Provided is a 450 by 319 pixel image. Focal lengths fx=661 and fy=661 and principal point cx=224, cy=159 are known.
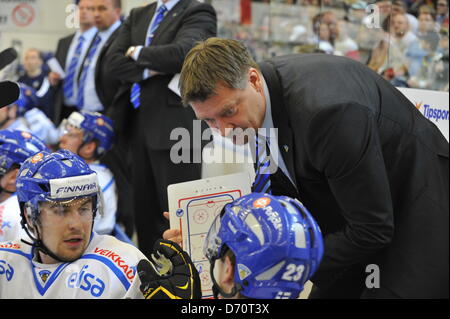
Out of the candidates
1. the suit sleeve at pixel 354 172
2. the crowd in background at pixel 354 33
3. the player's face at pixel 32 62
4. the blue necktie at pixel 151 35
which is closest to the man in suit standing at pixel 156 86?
the blue necktie at pixel 151 35

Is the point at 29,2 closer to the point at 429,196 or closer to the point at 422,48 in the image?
the point at 422,48

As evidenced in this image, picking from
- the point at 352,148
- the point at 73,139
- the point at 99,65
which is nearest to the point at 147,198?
the point at 73,139

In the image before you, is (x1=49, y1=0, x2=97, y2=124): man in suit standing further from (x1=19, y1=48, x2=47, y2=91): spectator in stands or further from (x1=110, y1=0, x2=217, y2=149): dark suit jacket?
(x1=19, y1=48, x2=47, y2=91): spectator in stands

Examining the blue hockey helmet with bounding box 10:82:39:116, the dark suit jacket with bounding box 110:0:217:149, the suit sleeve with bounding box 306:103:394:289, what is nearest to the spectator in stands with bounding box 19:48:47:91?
the blue hockey helmet with bounding box 10:82:39:116

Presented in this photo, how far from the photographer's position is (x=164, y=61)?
418 centimetres

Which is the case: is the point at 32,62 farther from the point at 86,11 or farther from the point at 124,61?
the point at 124,61

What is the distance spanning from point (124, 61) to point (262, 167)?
203cm

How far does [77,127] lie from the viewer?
5023mm

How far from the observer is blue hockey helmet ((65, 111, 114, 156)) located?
16.2 feet

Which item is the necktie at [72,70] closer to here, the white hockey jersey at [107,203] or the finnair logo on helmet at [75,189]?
the white hockey jersey at [107,203]

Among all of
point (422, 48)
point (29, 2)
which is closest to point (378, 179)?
point (422, 48)

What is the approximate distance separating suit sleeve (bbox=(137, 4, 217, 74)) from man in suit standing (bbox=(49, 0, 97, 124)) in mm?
1635
